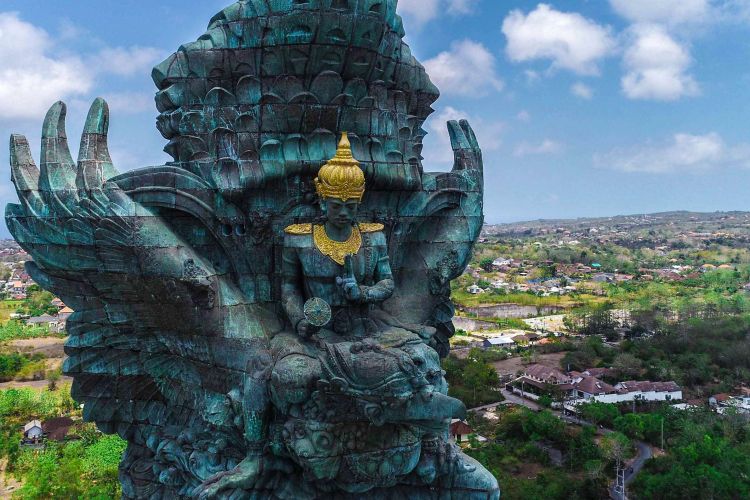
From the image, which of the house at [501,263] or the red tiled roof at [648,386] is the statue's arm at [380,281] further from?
the house at [501,263]

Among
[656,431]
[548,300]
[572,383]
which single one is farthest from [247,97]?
[548,300]

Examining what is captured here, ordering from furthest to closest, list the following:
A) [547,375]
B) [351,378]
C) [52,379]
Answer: [52,379] < [547,375] < [351,378]

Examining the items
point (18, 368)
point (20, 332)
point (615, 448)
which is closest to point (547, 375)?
point (615, 448)

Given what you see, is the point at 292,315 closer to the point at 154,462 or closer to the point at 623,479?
the point at 154,462

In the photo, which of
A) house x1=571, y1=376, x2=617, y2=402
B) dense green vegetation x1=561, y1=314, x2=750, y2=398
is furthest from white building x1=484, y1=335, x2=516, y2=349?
house x1=571, y1=376, x2=617, y2=402

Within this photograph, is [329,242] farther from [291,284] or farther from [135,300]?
[135,300]
